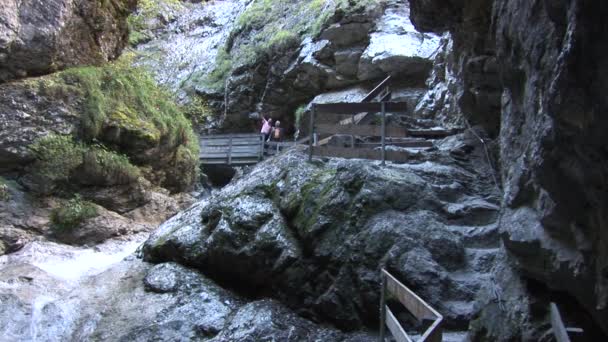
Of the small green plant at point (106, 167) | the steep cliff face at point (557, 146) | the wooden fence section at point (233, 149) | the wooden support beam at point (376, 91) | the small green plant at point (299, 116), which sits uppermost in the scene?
the steep cliff face at point (557, 146)

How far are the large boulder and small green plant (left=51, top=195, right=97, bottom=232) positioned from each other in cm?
201

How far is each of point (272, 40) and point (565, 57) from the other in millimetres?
21152

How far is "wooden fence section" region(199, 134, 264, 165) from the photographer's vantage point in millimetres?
19531

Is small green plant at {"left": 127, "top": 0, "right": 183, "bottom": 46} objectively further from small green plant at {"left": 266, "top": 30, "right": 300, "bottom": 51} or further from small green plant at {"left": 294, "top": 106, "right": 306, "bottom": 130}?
small green plant at {"left": 294, "top": 106, "right": 306, "bottom": 130}

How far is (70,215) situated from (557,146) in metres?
9.40

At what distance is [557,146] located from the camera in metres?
3.50

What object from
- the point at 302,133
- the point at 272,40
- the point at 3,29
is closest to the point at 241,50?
the point at 272,40

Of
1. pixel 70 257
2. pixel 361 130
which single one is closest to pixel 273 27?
pixel 361 130

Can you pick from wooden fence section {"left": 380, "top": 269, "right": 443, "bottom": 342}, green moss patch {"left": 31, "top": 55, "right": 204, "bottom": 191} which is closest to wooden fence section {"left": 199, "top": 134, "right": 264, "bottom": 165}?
green moss patch {"left": 31, "top": 55, "right": 204, "bottom": 191}

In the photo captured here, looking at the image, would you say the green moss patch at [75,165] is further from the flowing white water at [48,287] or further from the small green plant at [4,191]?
the flowing white water at [48,287]

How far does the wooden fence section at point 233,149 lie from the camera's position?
19.5m

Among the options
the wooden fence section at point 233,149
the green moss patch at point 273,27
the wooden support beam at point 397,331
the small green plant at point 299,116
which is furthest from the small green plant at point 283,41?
the wooden support beam at point 397,331

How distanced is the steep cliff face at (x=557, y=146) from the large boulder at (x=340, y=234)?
1.72 m

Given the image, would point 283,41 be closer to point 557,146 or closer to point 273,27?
point 273,27
